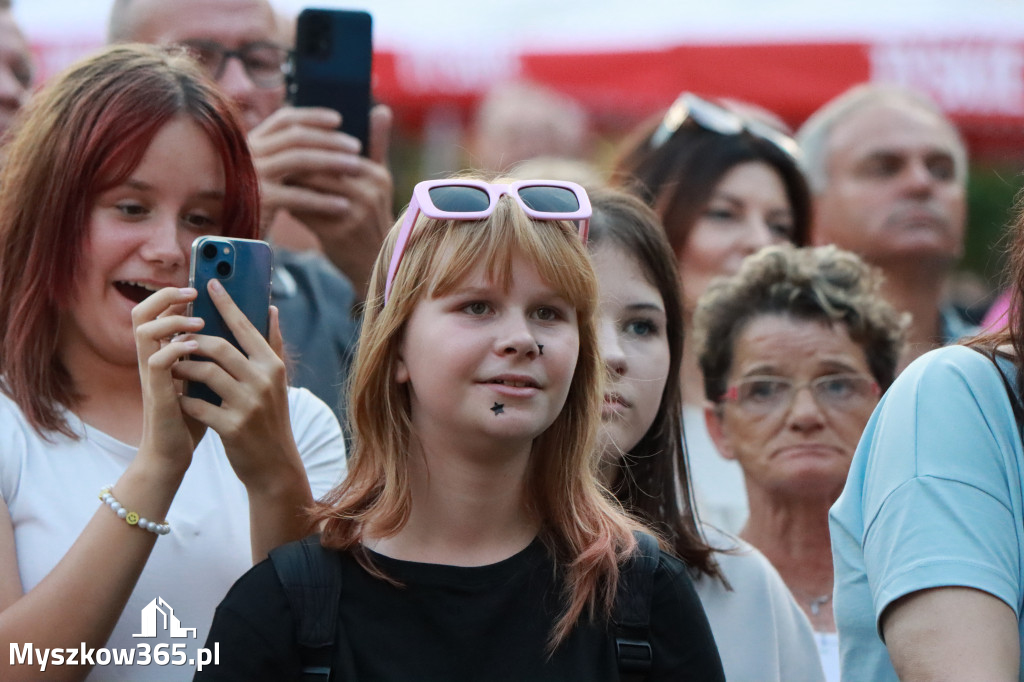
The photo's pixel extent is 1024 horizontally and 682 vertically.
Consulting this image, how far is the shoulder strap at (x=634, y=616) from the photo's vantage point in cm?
209

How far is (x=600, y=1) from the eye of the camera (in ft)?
33.0

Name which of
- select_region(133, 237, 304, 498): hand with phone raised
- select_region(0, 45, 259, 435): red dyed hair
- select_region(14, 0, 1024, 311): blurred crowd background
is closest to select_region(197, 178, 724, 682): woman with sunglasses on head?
select_region(133, 237, 304, 498): hand with phone raised

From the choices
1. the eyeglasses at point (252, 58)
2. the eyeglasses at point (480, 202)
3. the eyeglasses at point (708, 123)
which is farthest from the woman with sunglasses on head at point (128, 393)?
the eyeglasses at point (708, 123)

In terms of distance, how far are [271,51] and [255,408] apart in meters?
1.81

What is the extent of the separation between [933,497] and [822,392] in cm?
134

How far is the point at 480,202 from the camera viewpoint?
7.32ft

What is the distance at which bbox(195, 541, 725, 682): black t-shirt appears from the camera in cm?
203

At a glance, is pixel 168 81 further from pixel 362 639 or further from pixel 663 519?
pixel 663 519

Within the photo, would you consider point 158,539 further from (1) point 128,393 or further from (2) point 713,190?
(2) point 713,190

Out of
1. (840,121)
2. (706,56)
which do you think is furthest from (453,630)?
(706,56)

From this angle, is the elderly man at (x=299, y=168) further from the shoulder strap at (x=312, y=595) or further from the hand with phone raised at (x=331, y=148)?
the shoulder strap at (x=312, y=595)

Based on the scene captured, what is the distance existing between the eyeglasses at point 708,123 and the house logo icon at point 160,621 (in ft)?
8.11

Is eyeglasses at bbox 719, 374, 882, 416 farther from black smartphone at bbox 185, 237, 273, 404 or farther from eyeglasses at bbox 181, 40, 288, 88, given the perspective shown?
eyeglasses at bbox 181, 40, 288, 88

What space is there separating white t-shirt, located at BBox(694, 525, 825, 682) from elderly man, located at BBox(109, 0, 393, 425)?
1093 mm
